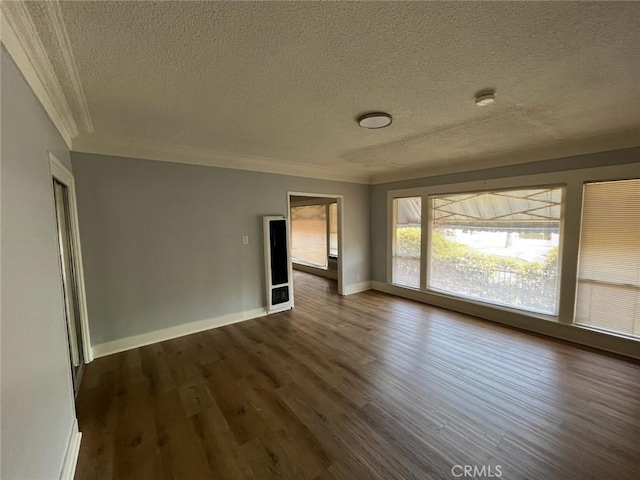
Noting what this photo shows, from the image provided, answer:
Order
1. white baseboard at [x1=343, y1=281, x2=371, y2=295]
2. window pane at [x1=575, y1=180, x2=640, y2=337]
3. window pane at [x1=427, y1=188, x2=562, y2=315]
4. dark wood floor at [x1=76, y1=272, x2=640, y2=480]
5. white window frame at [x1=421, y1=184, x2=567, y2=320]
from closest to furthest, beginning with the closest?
dark wood floor at [x1=76, y1=272, x2=640, y2=480], window pane at [x1=575, y1=180, x2=640, y2=337], white window frame at [x1=421, y1=184, x2=567, y2=320], window pane at [x1=427, y1=188, x2=562, y2=315], white baseboard at [x1=343, y1=281, x2=371, y2=295]

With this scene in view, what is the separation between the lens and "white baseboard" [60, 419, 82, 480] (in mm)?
1522

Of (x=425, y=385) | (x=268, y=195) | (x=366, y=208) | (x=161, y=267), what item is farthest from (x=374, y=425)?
(x=366, y=208)

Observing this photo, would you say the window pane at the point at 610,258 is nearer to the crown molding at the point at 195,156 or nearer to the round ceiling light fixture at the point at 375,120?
the round ceiling light fixture at the point at 375,120

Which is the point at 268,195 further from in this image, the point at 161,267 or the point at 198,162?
the point at 161,267

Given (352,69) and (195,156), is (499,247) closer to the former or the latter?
(352,69)

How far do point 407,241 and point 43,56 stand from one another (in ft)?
16.5

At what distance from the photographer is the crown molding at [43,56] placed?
114 centimetres

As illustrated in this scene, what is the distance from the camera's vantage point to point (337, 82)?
1771mm

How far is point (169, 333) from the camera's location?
11.4ft

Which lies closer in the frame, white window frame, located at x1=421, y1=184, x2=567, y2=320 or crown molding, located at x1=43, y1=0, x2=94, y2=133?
crown molding, located at x1=43, y1=0, x2=94, y2=133

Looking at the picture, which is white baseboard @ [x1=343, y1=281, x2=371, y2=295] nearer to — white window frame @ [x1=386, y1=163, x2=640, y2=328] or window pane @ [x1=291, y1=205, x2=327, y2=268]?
window pane @ [x1=291, y1=205, x2=327, y2=268]

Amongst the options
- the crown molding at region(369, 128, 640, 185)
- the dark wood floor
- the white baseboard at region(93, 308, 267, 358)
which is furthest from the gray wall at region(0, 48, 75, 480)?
the crown molding at region(369, 128, 640, 185)

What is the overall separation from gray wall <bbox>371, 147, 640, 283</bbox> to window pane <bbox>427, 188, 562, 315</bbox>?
0.27 m

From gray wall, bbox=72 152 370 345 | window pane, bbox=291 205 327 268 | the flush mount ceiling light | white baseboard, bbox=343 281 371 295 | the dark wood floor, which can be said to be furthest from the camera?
window pane, bbox=291 205 327 268
